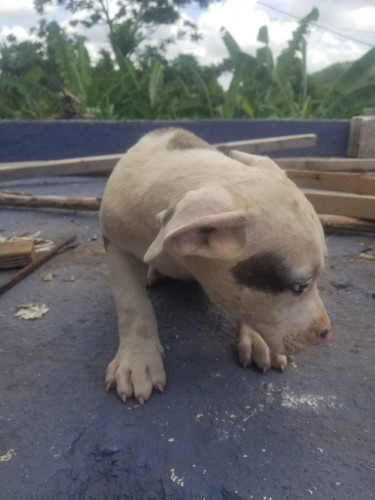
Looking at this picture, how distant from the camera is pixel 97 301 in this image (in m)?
2.93

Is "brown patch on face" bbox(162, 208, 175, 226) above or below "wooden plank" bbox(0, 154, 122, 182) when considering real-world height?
above

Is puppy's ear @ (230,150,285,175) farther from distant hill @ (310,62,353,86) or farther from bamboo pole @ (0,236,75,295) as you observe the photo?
distant hill @ (310,62,353,86)

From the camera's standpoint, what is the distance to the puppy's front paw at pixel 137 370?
201cm

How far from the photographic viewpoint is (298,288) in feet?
5.80

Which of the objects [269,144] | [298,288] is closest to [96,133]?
[269,144]

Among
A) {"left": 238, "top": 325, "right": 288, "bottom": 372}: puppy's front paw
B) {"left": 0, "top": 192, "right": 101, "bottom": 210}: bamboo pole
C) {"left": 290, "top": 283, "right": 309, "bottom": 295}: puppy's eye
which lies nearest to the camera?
{"left": 290, "top": 283, "right": 309, "bottom": 295}: puppy's eye

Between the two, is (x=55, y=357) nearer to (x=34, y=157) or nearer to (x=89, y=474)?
(x=89, y=474)

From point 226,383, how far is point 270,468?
1.65ft

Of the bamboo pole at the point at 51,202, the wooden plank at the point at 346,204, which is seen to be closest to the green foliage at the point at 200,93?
the bamboo pole at the point at 51,202

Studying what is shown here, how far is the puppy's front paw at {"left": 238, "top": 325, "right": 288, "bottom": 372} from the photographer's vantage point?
86.3 inches

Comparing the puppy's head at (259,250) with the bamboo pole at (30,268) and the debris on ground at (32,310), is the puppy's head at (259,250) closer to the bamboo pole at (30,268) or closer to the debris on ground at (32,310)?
the debris on ground at (32,310)

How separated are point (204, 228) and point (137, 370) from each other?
0.81 metres

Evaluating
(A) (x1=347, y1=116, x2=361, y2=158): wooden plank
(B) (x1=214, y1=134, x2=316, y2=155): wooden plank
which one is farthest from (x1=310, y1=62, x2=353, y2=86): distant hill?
(B) (x1=214, y1=134, x2=316, y2=155): wooden plank

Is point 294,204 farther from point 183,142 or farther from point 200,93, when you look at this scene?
point 200,93
